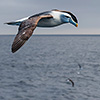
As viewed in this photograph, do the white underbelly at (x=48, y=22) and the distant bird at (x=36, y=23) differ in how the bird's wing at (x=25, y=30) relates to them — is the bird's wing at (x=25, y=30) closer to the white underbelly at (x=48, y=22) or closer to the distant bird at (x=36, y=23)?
the distant bird at (x=36, y=23)

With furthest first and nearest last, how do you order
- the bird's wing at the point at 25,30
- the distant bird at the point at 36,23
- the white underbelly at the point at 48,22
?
the white underbelly at the point at 48,22, the distant bird at the point at 36,23, the bird's wing at the point at 25,30

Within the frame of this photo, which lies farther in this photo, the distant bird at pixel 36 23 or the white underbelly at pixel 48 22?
the white underbelly at pixel 48 22

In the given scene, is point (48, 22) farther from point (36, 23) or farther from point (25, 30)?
point (25, 30)

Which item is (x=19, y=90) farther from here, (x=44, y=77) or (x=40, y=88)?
(x=44, y=77)

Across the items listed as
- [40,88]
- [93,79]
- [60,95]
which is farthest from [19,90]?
[93,79]

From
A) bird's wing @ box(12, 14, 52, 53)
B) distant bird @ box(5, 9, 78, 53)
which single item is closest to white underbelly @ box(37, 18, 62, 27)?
distant bird @ box(5, 9, 78, 53)

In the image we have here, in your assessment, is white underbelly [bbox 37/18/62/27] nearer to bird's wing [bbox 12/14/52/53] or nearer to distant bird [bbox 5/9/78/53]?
distant bird [bbox 5/9/78/53]

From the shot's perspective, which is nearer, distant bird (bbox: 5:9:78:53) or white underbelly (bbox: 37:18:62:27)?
distant bird (bbox: 5:9:78:53)

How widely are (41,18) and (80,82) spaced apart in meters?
44.2

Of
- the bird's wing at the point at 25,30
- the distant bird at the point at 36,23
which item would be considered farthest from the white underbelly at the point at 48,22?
the bird's wing at the point at 25,30

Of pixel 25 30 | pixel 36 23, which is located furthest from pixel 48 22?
pixel 25 30

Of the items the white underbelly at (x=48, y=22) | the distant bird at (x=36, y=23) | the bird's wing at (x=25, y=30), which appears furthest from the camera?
the white underbelly at (x=48, y=22)

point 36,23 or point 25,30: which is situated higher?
point 36,23

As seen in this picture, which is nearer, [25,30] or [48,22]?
[25,30]
